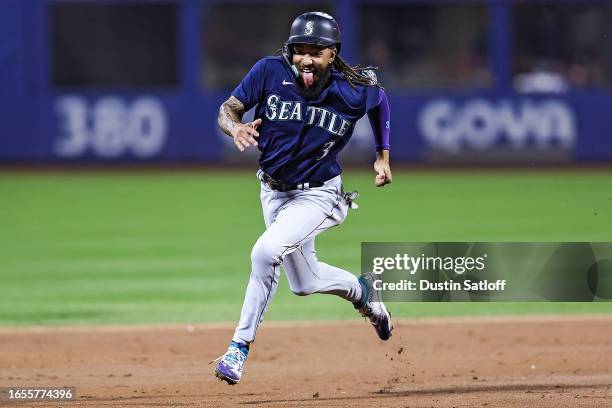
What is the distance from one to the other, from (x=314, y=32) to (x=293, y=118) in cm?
47

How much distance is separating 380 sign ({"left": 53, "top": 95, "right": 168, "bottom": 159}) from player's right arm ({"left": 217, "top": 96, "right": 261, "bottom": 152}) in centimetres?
1777

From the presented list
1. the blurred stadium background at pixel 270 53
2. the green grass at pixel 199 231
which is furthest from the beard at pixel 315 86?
the blurred stadium background at pixel 270 53

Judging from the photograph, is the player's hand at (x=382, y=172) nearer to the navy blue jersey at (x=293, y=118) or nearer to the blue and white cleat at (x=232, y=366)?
the navy blue jersey at (x=293, y=118)

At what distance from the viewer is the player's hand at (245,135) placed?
6.71m

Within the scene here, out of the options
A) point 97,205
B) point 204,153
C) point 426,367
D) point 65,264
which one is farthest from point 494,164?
point 426,367

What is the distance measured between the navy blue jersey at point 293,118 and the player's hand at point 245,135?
0.31 metres

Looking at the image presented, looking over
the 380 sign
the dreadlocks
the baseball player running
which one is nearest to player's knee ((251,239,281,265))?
the baseball player running

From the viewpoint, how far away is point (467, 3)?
81.0 ft

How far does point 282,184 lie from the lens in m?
7.30

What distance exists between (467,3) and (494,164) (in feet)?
9.92

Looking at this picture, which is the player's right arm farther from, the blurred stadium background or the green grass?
the blurred stadium background

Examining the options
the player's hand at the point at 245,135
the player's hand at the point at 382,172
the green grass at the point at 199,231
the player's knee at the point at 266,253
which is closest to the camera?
the player's hand at the point at 245,135

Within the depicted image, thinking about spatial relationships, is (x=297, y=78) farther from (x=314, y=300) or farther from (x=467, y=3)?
(x=467, y=3)

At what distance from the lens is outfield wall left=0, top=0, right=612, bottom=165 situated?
24.7 m
